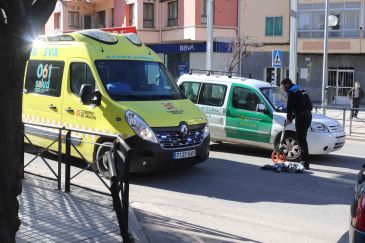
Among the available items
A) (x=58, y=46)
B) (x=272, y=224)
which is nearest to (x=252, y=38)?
(x=58, y=46)

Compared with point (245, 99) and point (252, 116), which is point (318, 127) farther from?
point (245, 99)

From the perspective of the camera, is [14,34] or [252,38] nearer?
[14,34]

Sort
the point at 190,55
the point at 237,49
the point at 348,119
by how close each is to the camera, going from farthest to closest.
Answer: the point at 190,55, the point at 237,49, the point at 348,119

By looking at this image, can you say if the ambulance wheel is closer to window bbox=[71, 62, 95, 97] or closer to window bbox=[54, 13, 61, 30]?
window bbox=[71, 62, 95, 97]

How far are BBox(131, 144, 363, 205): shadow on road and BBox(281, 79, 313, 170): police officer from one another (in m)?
0.49

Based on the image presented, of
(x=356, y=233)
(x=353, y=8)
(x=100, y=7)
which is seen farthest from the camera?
(x=100, y=7)

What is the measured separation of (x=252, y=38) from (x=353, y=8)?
7.54 metres

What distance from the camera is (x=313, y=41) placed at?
38.7 m

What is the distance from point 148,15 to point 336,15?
13827mm

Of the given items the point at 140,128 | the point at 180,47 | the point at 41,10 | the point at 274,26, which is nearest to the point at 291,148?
the point at 140,128

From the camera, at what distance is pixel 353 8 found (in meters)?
37.3

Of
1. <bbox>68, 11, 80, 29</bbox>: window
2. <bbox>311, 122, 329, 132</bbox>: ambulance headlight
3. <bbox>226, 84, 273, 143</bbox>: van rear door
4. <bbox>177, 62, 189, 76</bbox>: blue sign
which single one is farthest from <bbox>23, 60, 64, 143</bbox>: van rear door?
<bbox>68, 11, 80, 29</bbox>: window

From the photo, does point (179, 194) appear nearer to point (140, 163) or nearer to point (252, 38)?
point (140, 163)

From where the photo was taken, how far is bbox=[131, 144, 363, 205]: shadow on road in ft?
26.0
